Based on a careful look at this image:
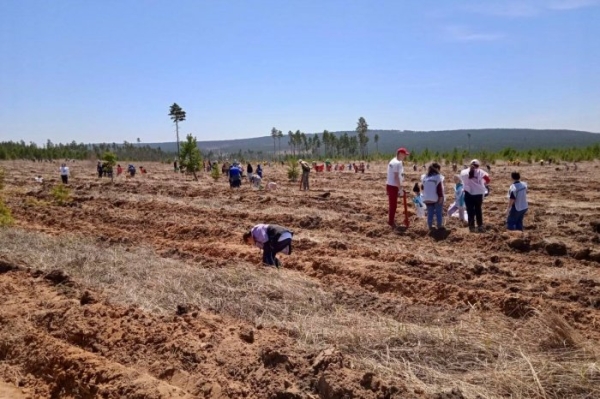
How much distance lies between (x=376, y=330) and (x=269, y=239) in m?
3.12

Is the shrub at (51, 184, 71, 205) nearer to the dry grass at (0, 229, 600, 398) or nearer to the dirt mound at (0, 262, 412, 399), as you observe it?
the dry grass at (0, 229, 600, 398)

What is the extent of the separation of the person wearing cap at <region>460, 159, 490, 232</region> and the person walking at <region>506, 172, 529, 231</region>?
0.57m

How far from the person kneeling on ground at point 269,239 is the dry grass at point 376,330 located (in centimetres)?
39

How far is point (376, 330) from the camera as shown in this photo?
15.1 ft

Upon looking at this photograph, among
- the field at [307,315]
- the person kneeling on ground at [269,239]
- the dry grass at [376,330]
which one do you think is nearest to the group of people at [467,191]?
the field at [307,315]

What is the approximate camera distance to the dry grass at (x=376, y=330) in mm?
3529

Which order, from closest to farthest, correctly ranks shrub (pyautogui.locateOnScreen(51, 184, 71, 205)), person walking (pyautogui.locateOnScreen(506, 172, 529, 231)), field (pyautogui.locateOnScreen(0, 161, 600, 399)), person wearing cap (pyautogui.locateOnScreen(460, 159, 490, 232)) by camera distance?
field (pyautogui.locateOnScreen(0, 161, 600, 399)) < person walking (pyautogui.locateOnScreen(506, 172, 529, 231)) < person wearing cap (pyautogui.locateOnScreen(460, 159, 490, 232)) < shrub (pyautogui.locateOnScreen(51, 184, 71, 205))

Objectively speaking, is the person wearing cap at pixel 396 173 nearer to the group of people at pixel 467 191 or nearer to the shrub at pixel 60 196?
the group of people at pixel 467 191

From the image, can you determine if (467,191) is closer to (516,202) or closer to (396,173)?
(516,202)

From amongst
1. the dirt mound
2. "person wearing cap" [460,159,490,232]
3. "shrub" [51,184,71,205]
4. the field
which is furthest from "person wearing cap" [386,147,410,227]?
"shrub" [51,184,71,205]

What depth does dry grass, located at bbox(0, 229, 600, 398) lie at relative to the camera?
3.53m

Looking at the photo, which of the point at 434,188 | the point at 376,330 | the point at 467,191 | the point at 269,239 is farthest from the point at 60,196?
the point at 376,330

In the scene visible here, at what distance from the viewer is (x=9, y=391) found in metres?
4.48

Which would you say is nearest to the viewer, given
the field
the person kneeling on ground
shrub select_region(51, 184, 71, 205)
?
the field
